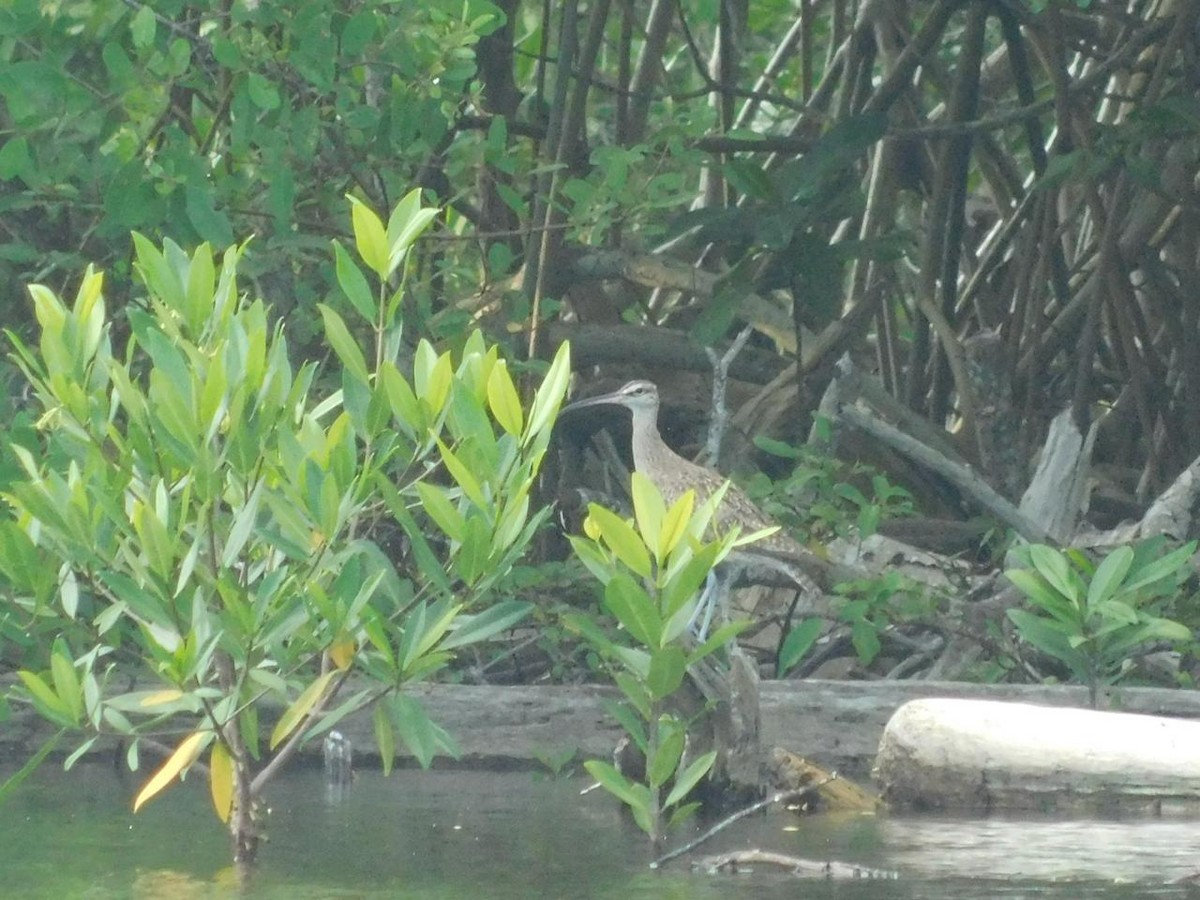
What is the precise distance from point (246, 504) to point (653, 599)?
929 mm

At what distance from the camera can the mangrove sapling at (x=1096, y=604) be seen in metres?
6.34

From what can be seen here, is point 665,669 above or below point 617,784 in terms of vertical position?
above

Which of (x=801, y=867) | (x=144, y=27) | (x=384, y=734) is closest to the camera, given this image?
(x=384, y=734)

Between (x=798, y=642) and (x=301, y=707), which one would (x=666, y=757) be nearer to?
(x=301, y=707)

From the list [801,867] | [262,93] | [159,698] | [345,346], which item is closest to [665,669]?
[801,867]

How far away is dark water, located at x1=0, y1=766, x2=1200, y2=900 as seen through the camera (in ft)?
16.7

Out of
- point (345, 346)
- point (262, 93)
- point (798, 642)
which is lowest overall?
point (798, 642)

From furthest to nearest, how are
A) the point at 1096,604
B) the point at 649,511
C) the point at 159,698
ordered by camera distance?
the point at 1096,604, the point at 649,511, the point at 159,698

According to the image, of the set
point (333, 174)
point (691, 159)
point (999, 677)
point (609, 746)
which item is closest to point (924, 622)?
point (999, 677)

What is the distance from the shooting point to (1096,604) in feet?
20.8

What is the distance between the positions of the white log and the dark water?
0.32ft

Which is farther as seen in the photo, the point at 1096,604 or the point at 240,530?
the point at 1096,604

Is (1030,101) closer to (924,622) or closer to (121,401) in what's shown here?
(924,622)

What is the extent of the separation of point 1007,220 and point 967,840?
500 cm
